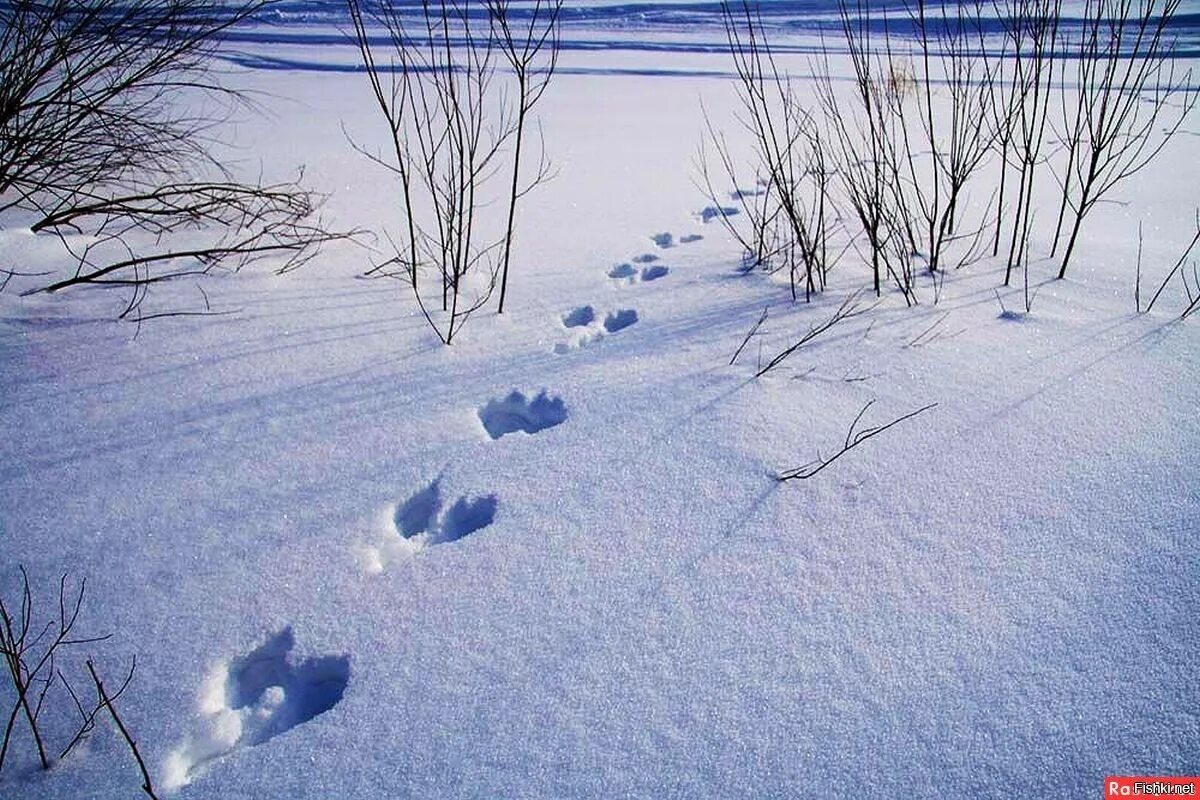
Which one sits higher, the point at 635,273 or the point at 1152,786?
the point at 635,273

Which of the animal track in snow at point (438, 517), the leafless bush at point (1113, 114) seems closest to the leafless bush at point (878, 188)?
the leafless bush at point (1113, 114)

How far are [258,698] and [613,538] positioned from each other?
0.64m

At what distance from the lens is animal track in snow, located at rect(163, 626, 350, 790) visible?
100 cm

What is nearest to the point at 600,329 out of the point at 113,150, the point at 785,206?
the point at 785,206

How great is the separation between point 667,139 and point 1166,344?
3.25 m

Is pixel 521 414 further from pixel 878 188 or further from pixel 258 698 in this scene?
pixel 878 188

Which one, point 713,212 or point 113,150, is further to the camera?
point 713,212

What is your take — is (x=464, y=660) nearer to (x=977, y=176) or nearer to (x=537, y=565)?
(x=537, y=565)

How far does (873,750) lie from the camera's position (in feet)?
3.10

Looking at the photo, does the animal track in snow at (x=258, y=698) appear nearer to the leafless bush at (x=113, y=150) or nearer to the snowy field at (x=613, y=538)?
the snowy field at (x=613, y=538)

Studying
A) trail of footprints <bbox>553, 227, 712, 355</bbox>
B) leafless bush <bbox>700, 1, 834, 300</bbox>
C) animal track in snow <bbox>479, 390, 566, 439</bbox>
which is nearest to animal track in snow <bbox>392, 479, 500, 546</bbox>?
animal track in snow <bbox>479, 390, 566, 439</bbox>

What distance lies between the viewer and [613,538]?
51.1 inches

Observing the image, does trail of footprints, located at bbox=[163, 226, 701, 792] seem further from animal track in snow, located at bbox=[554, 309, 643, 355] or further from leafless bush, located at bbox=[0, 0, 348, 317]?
leafless bush, located at bbox=[0, 0, 348, 317]

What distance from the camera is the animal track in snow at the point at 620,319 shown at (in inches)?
83.3
